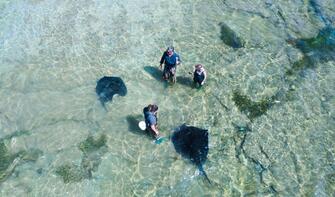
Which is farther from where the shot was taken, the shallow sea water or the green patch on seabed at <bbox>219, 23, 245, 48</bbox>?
the green patch on seabed at <bbox>219, 23, 245, 48</bbox>

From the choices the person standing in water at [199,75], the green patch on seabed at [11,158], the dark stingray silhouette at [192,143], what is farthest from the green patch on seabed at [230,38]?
the green patch on seabed at [11,158]

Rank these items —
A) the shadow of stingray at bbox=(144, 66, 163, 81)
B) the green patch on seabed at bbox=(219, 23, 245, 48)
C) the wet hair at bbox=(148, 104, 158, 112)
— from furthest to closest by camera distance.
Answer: the green patch on seabed at bbox=(219, 23, 245, 48)
the shadow of stingray at bbox=(144, 66, 163, 81)
the wet hair at bbox=(148, 104, 158, 112)

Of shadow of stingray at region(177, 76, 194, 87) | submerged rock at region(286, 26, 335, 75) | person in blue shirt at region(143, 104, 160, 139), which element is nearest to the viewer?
person in blue shirt at region(143, 104, 160, 139)

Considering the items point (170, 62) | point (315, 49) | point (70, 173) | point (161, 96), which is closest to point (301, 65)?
point (315, 49)

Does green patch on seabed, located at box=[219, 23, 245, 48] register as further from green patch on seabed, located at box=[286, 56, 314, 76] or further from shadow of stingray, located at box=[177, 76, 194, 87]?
shadow of stingray, located at box=[177, 76, 194, 87]

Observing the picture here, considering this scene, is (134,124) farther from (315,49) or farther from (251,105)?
(315,49)

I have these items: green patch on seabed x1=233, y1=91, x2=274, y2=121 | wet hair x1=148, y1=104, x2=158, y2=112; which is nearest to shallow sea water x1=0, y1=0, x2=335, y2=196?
green patch on seabed x1=233, y1=91, x2=274, y2=121

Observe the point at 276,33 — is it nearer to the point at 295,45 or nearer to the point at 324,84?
the point at 295,45
